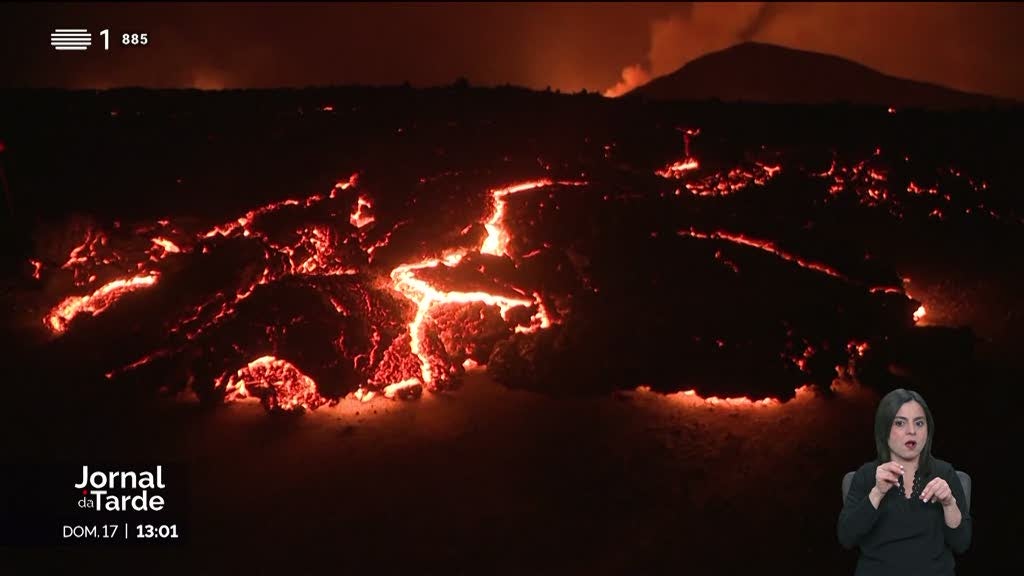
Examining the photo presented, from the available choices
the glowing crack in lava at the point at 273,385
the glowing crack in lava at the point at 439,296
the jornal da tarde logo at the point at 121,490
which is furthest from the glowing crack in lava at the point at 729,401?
the jornal da tarde logo at the point at 121,490

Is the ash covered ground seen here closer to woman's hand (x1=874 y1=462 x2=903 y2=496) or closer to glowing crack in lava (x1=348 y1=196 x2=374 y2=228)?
glowing crack in lava (x1=348 y1=196 x2=374 y2=228)

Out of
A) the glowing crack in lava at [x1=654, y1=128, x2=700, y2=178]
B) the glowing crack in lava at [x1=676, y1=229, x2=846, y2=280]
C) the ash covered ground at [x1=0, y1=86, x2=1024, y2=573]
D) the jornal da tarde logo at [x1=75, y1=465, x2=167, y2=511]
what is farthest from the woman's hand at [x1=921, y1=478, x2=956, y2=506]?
the glowing crack in lava at [x1=654, y1=128, x2=700, y2=178]

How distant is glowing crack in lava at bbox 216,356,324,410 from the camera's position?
671 centimetres

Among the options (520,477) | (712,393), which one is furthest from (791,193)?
(520,477)

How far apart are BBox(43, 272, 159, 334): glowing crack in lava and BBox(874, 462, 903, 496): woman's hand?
7.90m

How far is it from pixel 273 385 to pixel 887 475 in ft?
19.7

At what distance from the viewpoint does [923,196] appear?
8906mm

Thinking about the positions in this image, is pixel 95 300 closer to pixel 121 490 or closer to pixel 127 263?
pixel 127 263

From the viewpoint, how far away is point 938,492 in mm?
2436

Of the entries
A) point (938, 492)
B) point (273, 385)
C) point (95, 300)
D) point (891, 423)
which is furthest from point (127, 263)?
point (938, 492)

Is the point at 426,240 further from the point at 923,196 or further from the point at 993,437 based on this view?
the point at 923,196

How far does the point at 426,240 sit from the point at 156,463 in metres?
3.81

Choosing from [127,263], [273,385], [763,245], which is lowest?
[273,385]

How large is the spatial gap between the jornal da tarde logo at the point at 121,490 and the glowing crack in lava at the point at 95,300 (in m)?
3.00
